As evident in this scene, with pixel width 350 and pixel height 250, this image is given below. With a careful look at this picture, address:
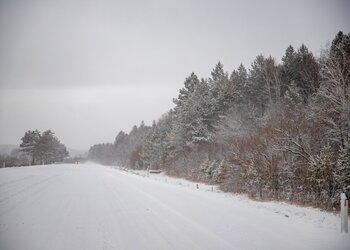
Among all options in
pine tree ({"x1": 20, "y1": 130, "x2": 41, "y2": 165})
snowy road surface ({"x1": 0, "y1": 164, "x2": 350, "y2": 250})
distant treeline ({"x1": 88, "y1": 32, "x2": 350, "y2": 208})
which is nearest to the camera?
snowy road surface ({"x1": 0, "y1": 164, "x2": 350, "y2": 250})

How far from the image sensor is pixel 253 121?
2852 centimetres

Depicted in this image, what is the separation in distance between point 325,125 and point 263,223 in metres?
9.39

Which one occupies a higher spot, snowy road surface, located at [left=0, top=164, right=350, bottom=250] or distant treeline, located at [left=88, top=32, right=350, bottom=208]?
distant treeline, located at [left=88, top=32, right=350, bottom=208]

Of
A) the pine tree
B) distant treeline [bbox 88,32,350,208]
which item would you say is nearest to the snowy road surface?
distant treeline [bbox 88,32,350,208]

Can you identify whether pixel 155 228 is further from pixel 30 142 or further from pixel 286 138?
pixel 30 142

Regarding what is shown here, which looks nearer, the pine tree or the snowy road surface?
the snowy road surface

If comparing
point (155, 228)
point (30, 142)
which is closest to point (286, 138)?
point (155, 228)

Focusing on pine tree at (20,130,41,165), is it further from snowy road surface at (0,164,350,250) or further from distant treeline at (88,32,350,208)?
snowy road surface at (0,164,350,250)

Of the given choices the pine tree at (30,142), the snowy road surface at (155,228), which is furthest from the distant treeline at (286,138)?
the pine tree at (30,142)

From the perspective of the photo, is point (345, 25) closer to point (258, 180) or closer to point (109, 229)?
point (258, 180)

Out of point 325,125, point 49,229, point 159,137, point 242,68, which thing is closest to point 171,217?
point 49,229

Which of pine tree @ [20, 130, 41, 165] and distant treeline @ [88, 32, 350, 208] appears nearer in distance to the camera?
distant treeline @ [88, 32, 350, 208]

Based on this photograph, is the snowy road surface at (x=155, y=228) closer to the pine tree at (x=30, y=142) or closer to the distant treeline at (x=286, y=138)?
the distant treeline at (x=286, y=138)

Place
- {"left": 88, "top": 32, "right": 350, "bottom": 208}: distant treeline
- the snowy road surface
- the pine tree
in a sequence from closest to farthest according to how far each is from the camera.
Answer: the snowy road surface
{"left": 88, "top": 32, "right": 350, "bottom": 208}: distant treeline
the pine tree
